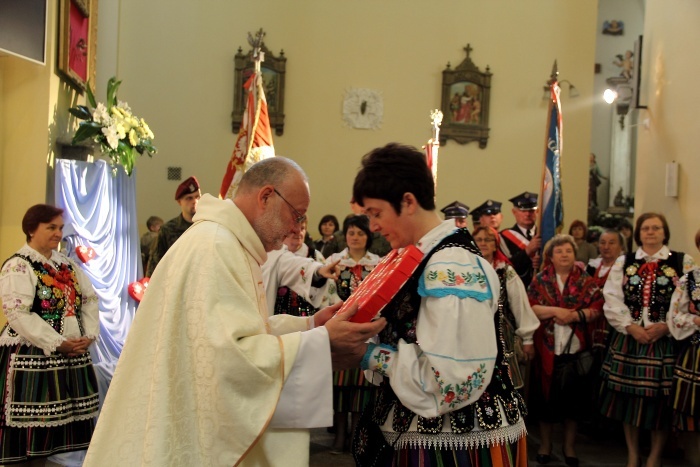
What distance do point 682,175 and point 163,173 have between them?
762cm

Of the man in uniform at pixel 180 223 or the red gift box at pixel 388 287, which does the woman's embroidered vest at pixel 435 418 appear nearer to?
the red gift box at pixel 388 287

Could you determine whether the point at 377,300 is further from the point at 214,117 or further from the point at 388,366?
the point at 214,117

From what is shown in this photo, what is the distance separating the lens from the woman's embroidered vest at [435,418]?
7.88 ft

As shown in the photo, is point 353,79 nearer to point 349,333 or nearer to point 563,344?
point 563,344

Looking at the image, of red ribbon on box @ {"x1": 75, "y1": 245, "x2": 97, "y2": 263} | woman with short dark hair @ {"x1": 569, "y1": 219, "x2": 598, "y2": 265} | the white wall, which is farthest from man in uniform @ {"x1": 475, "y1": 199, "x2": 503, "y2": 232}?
the white wall

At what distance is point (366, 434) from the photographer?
256 centimetres

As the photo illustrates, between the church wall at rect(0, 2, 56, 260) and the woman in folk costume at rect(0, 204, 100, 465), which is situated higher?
the church wall at rect(0, 2, 56, 260)

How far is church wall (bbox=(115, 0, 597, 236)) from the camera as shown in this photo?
1185 cm

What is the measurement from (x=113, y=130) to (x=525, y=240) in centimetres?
409

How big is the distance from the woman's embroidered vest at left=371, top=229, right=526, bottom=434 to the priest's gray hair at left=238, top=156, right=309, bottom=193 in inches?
20.2

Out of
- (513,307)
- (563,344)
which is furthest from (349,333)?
(563,344)

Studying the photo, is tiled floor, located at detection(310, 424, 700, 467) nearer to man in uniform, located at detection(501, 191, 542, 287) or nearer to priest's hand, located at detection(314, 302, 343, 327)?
man in uniform, located at detection(501, 191, 542, 287)

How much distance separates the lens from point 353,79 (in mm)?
12609

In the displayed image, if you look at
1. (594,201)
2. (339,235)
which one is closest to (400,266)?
(339,235)
